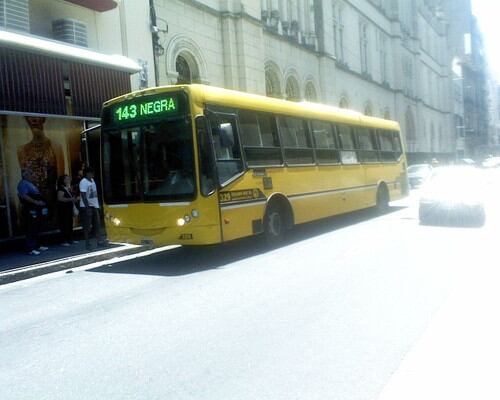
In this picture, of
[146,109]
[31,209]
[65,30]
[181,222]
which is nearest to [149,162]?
[146,109]

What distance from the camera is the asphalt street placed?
144 inches

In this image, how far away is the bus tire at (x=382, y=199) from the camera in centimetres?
1573

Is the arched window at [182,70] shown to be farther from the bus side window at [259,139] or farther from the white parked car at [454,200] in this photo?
the white parked car at [454,200]

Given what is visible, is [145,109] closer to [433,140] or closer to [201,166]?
[201,166]

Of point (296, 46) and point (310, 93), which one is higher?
point (296, 46)

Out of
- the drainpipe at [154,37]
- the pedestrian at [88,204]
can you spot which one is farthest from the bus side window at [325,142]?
the drainpipe at [154,37]

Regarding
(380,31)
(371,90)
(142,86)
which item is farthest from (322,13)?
(142,86)

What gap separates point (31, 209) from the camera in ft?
33.0

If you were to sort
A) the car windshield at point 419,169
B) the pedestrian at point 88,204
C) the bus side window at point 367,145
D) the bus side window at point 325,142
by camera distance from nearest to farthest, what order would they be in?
1. the pedestrian at point 88,204
2. the bus side window at point 325,142
3. the bus side window at point 367,145
4. the car windshield at point 419,169

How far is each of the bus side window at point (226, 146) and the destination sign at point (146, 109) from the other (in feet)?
2.31

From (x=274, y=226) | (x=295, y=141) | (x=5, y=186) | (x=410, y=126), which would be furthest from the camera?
(x=410, y=126)

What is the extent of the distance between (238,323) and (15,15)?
944 cm

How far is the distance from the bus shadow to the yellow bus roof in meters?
2.70

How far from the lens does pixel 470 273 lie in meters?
6.73
